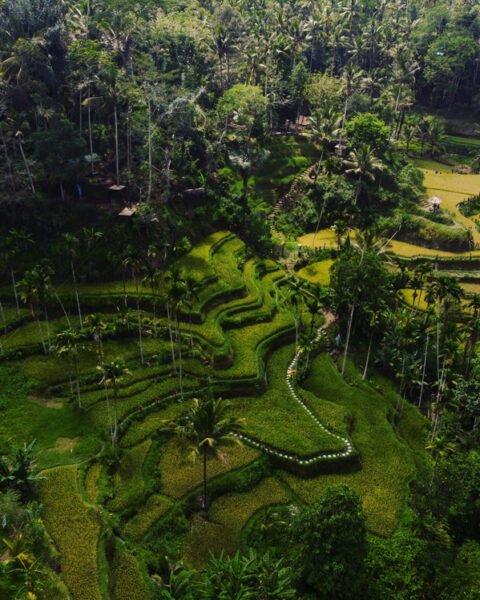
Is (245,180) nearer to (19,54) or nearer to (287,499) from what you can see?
(19,54)

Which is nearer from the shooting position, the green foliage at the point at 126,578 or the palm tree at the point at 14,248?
the green foliage at the point at 126,578

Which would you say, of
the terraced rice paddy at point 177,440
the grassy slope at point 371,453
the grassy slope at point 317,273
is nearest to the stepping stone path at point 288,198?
the grassy slope at point 317,273

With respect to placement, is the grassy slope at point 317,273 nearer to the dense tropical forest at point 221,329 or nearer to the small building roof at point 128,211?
the dense tropical forest at point 221,329

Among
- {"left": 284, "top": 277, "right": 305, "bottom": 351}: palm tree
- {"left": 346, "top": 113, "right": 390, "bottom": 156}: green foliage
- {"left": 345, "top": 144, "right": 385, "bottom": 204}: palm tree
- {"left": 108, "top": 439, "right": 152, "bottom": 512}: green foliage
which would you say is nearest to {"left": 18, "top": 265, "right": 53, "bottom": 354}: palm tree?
{"left": 108, "top": 439, "right": 152, "bottom": 512}: green foliage

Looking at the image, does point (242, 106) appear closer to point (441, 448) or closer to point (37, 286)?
point (37, 286)

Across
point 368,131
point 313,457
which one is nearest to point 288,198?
point 368,131

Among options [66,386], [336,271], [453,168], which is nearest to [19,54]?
[66,386]
